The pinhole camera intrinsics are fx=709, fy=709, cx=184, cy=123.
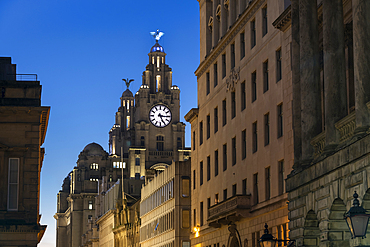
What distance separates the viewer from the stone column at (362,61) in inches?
1043

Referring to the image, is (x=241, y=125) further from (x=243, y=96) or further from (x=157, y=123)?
(x=157, y=123)

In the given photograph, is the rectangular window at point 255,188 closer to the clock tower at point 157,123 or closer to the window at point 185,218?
the window at point 185,218

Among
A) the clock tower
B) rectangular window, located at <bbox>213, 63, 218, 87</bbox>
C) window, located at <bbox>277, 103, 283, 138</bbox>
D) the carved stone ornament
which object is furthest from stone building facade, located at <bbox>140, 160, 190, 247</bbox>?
the clock tower

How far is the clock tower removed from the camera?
614 ft

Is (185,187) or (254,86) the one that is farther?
(185,187)

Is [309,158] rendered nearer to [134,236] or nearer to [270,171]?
[270,171]

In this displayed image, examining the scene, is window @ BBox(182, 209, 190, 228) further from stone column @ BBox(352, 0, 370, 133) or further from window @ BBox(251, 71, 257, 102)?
stone column @ BBox(352, 0, 370, 133)

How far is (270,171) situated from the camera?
5056 centimetres

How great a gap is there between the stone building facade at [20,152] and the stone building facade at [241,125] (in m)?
15.3

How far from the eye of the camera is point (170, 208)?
278 ft

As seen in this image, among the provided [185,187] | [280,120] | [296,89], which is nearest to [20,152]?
[280,120]

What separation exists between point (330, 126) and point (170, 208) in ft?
184

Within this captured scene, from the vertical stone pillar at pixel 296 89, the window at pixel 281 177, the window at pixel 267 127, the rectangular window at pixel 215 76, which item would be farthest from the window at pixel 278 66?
the rectangular window at pixel 215 76

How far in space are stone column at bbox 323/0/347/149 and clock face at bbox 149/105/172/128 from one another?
160245 mm
